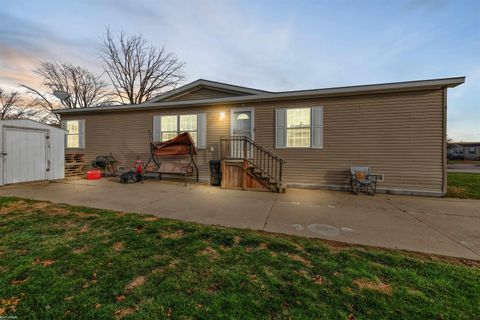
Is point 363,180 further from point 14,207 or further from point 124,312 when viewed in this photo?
point 14,207

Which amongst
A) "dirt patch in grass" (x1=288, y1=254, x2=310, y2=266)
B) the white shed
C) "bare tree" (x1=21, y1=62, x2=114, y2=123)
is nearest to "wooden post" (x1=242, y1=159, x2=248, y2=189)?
"dirt patch in grass" (x1=288, y1=254, x2=310, y2=266)

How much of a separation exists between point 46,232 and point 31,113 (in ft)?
84.7

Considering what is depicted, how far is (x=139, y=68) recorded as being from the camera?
20.0m

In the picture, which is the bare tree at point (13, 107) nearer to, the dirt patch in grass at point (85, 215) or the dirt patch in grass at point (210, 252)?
the dirt patch in grass at point (85, 215)

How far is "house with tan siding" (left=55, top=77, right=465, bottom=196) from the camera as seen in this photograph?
5945 millimetres

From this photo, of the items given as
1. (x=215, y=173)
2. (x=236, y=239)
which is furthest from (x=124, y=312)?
(x=215, y=173)

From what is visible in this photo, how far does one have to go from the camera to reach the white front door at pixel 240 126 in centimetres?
752

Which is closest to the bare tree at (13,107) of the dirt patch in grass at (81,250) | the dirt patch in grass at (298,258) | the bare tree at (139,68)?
the bare tree at (139,68)

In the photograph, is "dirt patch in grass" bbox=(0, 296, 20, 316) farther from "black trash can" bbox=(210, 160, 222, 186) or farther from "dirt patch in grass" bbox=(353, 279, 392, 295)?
"black trash can" bbox=(210, 160, 222, 186)

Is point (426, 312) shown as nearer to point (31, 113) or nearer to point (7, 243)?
point (7, 243)

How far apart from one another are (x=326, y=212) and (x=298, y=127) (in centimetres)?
362

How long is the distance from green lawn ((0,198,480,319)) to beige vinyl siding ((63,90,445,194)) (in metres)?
4.50

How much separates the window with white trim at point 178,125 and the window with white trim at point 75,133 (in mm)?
4405

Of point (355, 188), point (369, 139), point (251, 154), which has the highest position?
point (369, 139)
